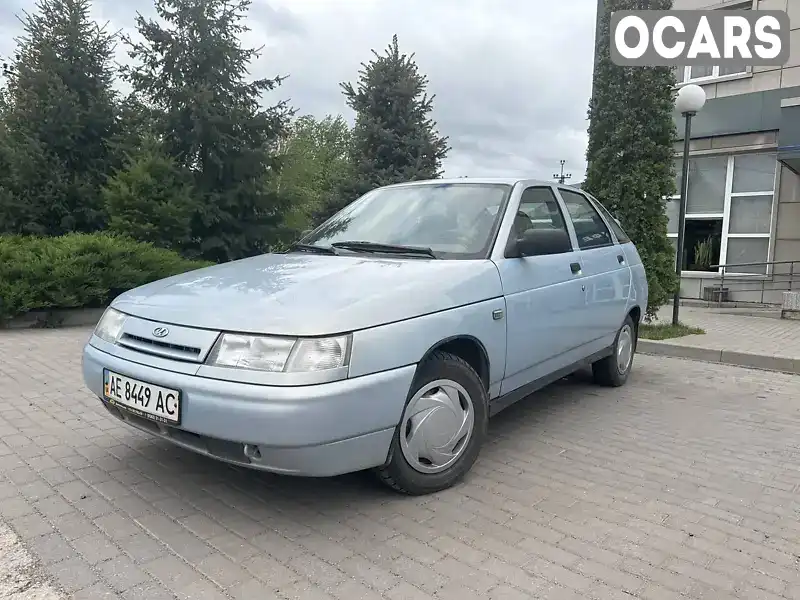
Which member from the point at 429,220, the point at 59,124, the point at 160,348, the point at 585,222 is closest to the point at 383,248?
the point at 429,220

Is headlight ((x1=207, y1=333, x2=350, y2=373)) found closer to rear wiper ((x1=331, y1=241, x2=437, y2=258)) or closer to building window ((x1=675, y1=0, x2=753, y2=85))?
rear wiper ((x1=331, y1=241, x2=437, y2=258))

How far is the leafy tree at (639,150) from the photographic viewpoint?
27.4ft

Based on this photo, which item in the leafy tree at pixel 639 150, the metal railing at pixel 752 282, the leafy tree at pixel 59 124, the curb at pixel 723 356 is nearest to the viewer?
the curb at pixel 723 356

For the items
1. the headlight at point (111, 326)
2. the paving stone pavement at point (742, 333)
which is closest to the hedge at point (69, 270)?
the headlight at point (111, 326)

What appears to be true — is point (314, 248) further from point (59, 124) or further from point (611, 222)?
point (59, 124)

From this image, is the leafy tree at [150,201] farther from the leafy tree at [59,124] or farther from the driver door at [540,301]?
the driver door at [540,301]

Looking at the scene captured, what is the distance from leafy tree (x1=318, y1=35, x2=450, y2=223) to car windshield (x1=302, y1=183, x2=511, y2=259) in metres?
8.82

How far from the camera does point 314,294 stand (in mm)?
2768

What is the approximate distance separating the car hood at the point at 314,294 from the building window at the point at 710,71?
37.8 feet

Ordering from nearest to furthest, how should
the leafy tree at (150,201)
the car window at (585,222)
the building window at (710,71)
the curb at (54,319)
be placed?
the car window at (585,222), the curb at (54,319), the leafy tree at (150,201), the building window at (710,71)

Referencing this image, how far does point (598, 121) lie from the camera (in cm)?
880

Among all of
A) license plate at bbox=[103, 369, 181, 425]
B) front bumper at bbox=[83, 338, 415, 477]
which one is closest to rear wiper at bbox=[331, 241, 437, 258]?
front bumper at bbox=[83, 338, 415, 477]

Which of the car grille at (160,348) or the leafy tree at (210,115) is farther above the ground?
the leafy tree at (210,115)

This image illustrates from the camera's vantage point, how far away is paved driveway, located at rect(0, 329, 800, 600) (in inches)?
91.0
